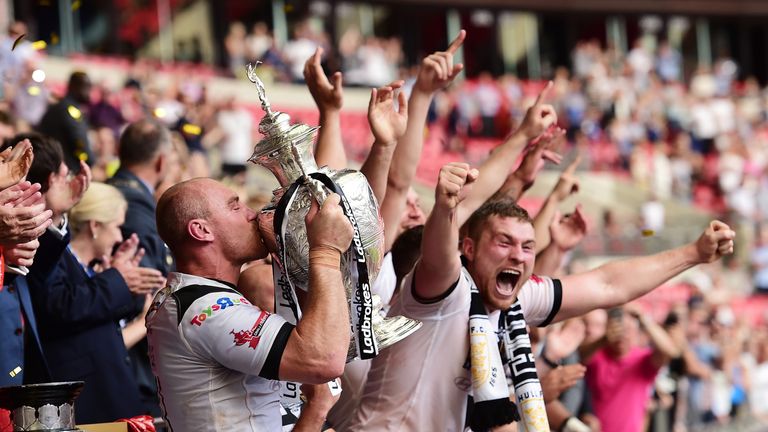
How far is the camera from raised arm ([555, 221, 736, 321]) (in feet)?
17.3

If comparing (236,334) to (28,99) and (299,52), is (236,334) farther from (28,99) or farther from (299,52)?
(299,52)

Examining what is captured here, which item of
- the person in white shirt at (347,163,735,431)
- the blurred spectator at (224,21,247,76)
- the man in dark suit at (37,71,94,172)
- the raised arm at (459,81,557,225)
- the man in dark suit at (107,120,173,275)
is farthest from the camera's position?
the blurred spectator at (224,21,247,76)

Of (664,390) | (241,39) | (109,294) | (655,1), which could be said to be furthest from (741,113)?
(109,294)

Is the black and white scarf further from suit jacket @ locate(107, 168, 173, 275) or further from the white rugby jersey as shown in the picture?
suit jacket @ locate(107, 168, 173, 275)

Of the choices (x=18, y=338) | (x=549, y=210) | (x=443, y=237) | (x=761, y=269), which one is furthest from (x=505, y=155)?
(x=761, y=269)

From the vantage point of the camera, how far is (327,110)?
4.96 meters

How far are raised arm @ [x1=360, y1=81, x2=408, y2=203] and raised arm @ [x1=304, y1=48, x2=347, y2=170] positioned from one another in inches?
5.7

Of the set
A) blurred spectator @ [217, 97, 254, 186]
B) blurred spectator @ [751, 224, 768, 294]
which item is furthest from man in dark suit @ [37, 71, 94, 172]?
blurred spectator @ [751, 224, 768, 294]

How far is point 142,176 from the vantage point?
6.21 m

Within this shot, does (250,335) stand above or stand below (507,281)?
above

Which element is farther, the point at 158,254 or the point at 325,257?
the point at 158,254

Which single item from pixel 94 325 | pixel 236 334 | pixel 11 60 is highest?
pixel 11 60

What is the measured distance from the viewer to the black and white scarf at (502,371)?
4535 mm

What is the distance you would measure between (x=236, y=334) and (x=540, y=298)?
6.76 ft
